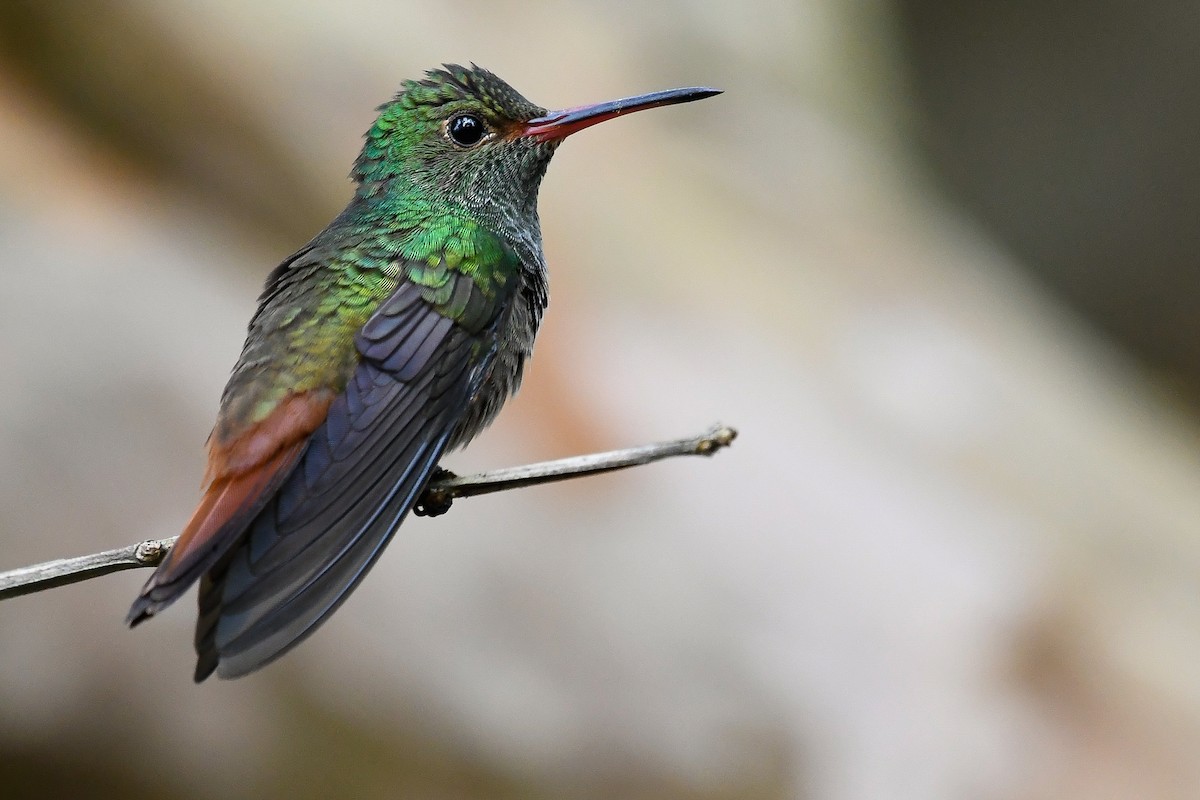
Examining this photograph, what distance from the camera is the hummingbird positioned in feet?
3.62

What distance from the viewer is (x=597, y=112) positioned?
145cm

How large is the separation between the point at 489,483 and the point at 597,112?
20.3 inches

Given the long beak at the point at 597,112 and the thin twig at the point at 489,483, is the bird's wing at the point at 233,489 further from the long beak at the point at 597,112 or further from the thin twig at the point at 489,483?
the long beak at the point at 597,112

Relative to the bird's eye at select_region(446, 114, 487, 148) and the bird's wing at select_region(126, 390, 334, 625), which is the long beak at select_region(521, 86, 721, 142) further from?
the bird's wing at select_region(126, 390, 334, 625)

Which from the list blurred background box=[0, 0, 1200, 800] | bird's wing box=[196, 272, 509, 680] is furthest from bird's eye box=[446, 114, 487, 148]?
blurred background box=[0, 0, 1200, 800]

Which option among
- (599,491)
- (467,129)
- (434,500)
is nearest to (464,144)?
(467,129)

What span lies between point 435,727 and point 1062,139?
5.23 meters

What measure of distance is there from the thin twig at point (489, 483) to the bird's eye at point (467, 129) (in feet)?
2.43

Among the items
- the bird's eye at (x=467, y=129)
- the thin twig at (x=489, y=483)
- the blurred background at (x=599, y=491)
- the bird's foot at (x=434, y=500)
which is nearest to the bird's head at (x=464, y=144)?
the bird's eye at (x=467, y=129)

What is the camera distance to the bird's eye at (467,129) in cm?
187

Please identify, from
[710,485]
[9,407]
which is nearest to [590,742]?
[710,485]

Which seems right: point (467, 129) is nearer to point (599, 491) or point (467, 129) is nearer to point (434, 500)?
point (434, 500)

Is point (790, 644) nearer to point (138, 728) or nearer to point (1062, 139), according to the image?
point (138, 728)

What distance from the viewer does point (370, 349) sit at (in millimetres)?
1505
